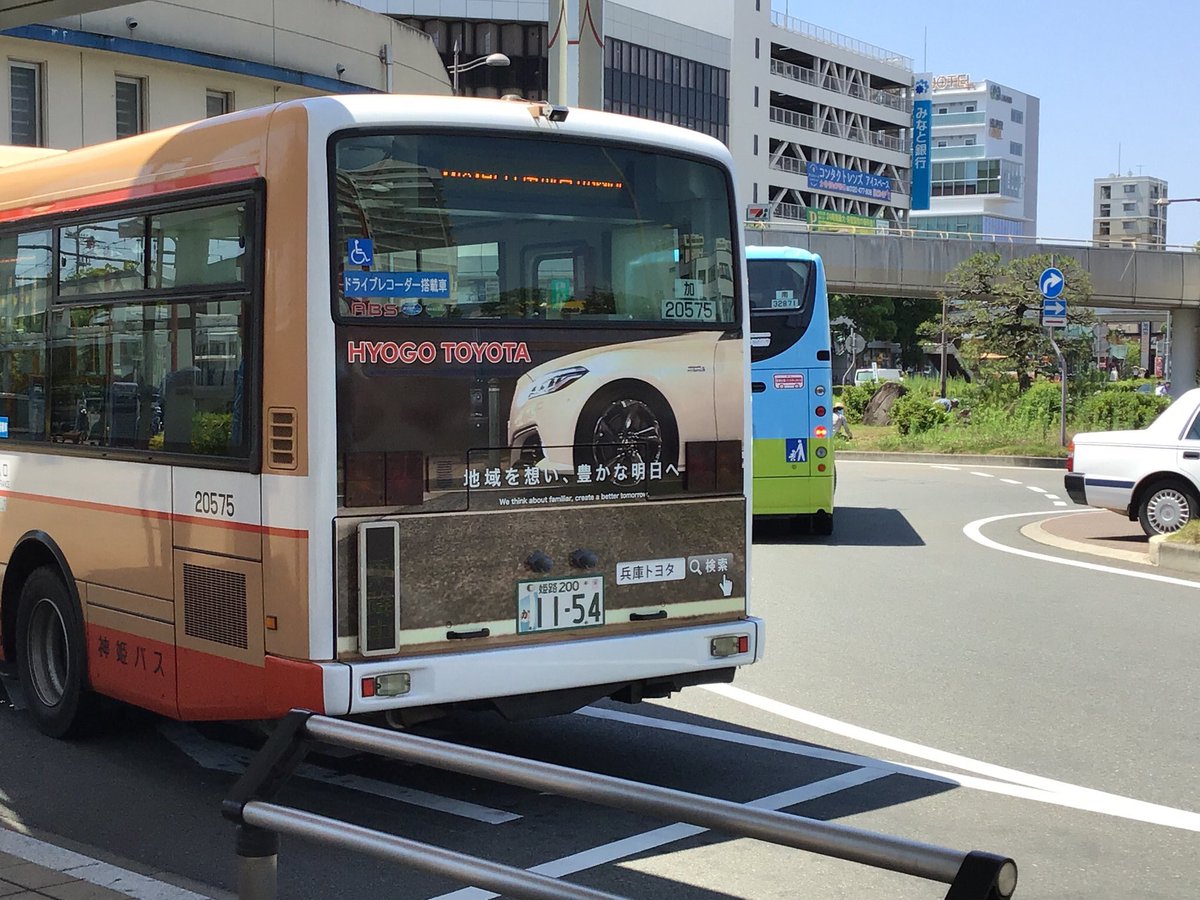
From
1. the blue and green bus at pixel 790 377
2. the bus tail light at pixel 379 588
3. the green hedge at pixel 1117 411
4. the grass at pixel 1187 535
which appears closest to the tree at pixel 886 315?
the green hedge at pixel 1117 411

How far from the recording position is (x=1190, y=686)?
9.55 m

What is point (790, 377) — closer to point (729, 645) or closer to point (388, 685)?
point (729, 645)

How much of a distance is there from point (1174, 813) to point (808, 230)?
5366cm

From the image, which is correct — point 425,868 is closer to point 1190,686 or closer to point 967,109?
point 1190,686

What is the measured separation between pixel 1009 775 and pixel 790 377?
10377 millimetres

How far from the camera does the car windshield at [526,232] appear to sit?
645cm

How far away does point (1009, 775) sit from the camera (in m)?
7.36

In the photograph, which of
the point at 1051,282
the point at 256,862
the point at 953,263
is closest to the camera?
the point at 256,862

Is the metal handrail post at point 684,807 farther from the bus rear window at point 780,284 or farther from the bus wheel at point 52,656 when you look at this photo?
the bus rear window at point 780,284

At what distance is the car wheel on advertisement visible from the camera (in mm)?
6891

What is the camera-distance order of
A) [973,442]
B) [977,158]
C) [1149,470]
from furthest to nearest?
[977,158] < [973,442] < [1149,470]

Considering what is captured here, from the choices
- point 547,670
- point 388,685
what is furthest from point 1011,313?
point 388,685

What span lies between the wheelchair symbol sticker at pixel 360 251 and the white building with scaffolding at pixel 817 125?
8804cm

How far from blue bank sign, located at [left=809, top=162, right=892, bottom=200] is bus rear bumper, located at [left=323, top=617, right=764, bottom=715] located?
105233mm
